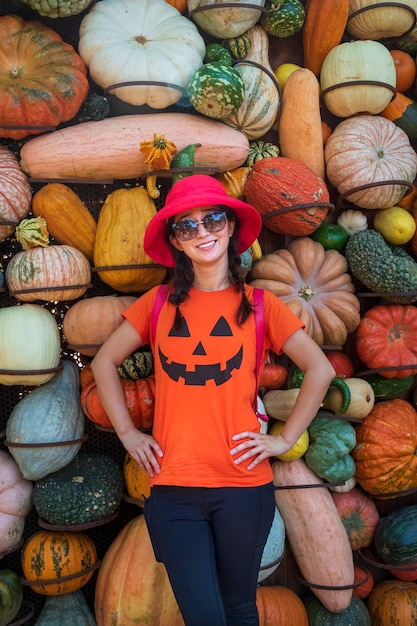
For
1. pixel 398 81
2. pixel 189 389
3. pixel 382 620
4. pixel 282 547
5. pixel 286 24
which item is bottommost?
pixel 382 620

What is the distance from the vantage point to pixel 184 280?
206cm

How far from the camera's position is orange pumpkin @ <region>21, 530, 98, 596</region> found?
7.61 ft

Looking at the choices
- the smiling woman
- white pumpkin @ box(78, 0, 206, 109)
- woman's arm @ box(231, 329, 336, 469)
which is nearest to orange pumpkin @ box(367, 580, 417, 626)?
the smiling woman

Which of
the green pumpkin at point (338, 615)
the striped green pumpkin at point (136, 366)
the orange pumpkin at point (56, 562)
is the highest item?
the striped green pumpkin at point (136, 366)

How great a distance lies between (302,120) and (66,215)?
1.22 m

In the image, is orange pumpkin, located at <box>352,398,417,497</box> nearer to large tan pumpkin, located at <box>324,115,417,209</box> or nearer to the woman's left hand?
the woman's left hand

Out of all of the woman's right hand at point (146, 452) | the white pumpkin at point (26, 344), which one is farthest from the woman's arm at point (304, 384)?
the white pumpkin at point (26, 344)

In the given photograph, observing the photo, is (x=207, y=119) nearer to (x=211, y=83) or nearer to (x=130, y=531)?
(x=211, y=83)

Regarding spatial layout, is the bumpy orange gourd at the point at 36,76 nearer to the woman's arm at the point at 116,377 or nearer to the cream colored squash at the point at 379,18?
the woman's arm at the point at 116,377

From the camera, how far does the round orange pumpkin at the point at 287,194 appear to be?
2523mm

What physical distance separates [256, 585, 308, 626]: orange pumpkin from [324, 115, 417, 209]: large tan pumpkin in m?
1.88

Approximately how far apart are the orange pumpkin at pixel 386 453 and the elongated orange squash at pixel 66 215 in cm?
156

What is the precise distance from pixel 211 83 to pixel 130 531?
198 centimetres

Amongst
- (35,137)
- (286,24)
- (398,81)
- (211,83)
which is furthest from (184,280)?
(398,81)
